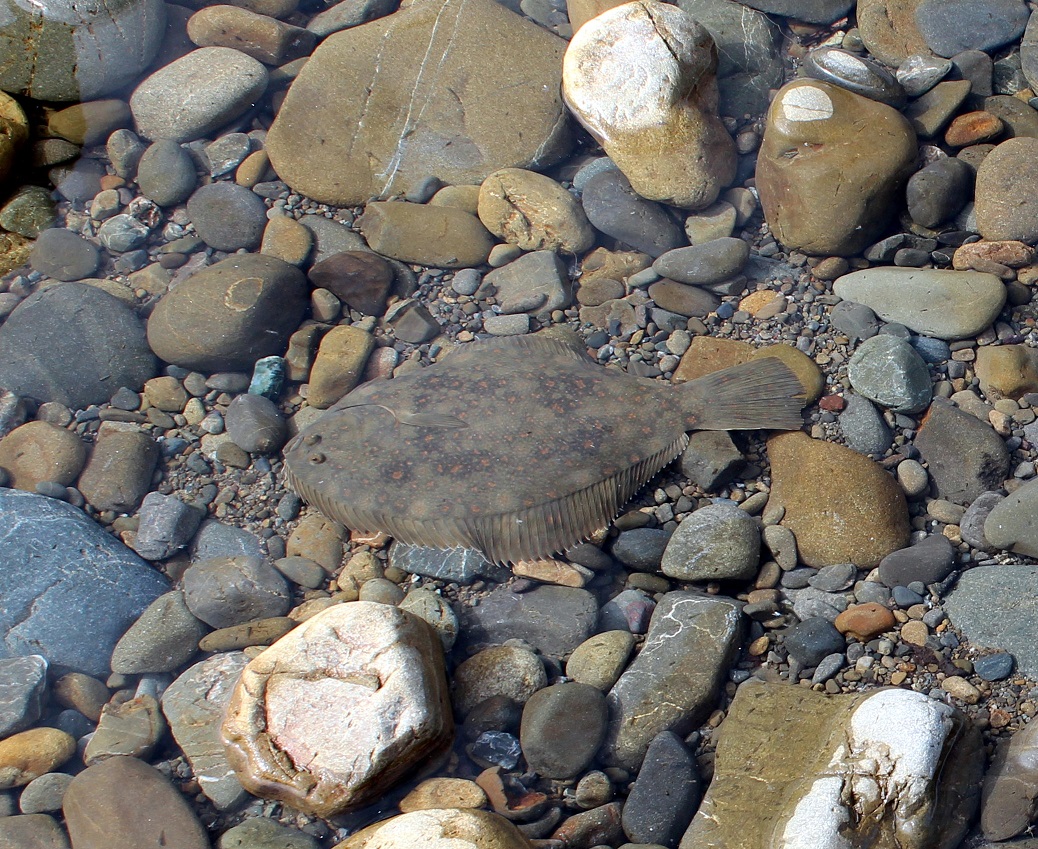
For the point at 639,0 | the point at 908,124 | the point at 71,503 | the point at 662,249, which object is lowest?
the point at 71,503

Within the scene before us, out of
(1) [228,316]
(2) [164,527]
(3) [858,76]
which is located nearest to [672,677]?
(2) [164,527]

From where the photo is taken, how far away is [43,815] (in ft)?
12.4

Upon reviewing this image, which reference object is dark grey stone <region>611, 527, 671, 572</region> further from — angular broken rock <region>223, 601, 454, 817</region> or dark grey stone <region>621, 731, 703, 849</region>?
angular broken rock <region>223, 601, 454, 817</region>

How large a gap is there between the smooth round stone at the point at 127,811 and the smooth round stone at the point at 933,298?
182 inches

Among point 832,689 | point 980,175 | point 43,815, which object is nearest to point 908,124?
point 980,175

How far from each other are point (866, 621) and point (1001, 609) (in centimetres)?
62

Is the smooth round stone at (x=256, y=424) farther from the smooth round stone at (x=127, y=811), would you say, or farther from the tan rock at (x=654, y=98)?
the tan rock at (x=654, y=98)

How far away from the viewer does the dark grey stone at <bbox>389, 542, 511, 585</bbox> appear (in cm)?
434

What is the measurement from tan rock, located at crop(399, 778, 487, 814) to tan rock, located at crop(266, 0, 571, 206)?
395cm

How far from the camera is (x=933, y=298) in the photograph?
4.84 meters

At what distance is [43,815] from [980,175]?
20.6 ft

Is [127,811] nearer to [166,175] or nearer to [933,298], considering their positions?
[166,175]

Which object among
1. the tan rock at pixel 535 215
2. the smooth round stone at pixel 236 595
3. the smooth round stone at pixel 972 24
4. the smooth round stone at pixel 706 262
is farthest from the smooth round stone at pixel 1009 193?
Answer: the smooth round stone at pixel 236 595

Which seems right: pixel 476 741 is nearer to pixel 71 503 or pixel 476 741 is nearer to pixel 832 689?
pixel 832 689
